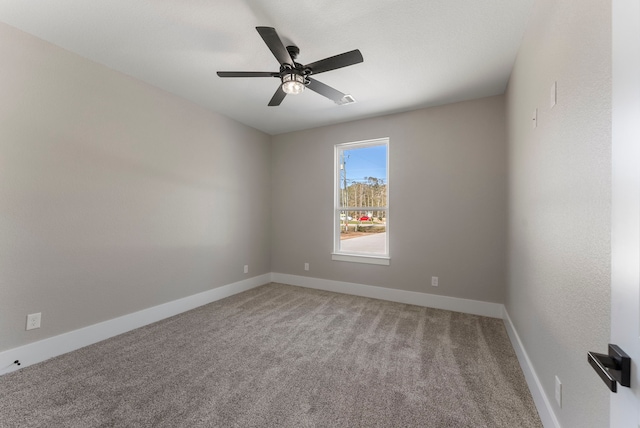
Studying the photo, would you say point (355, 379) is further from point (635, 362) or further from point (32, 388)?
point (32, 388)

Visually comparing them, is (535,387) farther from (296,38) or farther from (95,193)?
(95,193)

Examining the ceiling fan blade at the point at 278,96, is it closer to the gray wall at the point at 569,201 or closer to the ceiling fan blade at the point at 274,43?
the ceiling fan blade at the point at 274,43

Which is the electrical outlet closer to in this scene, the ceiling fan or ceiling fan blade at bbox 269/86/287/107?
the ceiling fan

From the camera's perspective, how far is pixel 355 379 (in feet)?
6.37

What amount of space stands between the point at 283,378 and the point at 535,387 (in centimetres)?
172

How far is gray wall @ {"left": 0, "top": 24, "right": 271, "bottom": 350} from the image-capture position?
208cm

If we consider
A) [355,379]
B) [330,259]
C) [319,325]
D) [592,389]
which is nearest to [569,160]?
[592,389]

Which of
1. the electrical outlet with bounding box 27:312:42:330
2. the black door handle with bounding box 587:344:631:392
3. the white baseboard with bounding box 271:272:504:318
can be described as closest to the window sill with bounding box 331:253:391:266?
the white baseboard with bounding box 271:272:504:318

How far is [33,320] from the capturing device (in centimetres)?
214

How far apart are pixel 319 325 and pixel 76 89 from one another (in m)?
3.33

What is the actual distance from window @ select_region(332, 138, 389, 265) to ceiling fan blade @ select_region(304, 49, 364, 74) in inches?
83.0

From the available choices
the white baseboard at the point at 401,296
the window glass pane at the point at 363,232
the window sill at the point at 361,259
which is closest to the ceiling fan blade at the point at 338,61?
the window glass pane at the point at 363,232

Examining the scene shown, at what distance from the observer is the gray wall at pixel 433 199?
10.4 feet

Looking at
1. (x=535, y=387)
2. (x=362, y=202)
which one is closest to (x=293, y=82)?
(x=362, y=202)
